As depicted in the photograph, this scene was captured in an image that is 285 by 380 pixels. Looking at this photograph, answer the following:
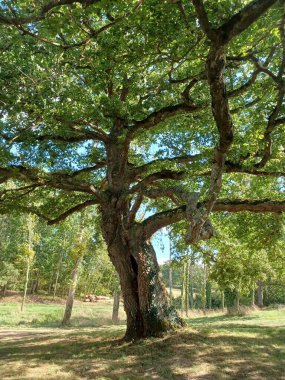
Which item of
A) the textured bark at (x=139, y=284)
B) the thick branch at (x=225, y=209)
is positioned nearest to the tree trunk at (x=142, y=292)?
the textured bark at (x=139, y=284)

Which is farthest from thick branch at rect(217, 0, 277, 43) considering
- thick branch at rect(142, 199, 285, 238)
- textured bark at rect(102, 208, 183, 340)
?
textured bark at rect(102, 208, 183, 340)

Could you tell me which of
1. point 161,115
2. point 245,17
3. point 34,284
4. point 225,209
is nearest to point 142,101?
point 161,115

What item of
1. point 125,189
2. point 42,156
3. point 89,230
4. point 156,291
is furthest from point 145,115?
point 89,230

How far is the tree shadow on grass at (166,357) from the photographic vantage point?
728 cm

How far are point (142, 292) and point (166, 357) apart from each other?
2329 mm

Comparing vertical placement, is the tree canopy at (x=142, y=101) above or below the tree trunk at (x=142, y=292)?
above

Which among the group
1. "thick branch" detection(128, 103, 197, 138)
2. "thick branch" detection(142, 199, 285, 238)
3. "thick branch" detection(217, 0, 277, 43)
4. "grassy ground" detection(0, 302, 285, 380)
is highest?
"thick branch" detection(128, 103, 197, 138)

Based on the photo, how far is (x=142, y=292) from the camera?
34.3 ft

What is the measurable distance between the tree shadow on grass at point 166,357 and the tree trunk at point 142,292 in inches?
19.7

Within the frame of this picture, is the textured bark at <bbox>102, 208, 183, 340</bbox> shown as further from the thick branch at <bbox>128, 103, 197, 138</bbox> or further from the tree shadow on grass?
the thick branch at <bbox>128, 103, 197, 138</bbox>

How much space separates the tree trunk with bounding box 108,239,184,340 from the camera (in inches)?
405

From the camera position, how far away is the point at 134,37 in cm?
784

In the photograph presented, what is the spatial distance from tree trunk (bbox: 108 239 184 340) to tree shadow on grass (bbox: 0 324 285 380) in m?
0.50

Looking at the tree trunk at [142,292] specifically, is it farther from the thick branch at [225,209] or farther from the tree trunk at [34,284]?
the tree trunk at [34,284]
